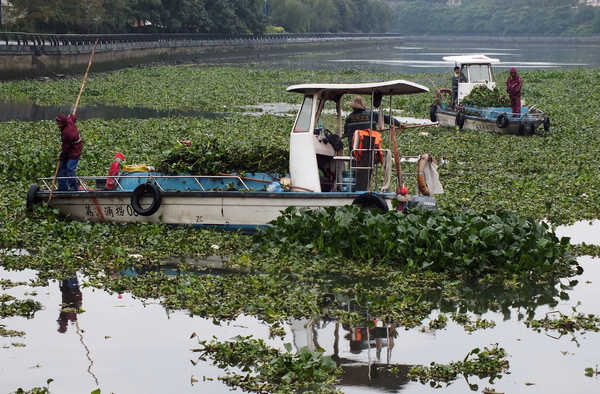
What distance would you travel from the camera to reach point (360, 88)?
631 inches

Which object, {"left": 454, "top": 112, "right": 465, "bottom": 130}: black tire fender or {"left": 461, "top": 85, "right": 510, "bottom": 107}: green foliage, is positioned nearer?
{"left": 454, "top": 112, "right": 465, "bottom": 130}: black tire fender

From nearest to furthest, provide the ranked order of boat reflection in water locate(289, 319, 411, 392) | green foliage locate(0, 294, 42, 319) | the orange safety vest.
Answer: boat reflection in water locate(289, 319, 411, 392) → green foliage locate(0, 294, 42, 319) → the orange safety vest

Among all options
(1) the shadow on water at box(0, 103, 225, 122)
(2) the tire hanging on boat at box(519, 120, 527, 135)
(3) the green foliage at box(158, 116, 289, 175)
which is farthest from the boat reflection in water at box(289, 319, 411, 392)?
(1) the shadow on water at box(0, 103, 225, 122)

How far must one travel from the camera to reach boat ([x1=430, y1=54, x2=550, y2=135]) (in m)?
30.0

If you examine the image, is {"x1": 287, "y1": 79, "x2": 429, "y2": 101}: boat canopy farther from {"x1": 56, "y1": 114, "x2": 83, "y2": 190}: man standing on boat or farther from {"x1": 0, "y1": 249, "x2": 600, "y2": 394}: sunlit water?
{"x1": 0, "y1": 249, "x2": 600, "y2": 394}: sunlit water

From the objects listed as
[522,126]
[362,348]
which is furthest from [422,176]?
[522,126]

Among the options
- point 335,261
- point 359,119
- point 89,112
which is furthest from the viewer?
point 89,112

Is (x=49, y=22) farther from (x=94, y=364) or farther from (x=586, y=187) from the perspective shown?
(x=94, y=364)

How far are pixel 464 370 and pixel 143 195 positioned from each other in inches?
311

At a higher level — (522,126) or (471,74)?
(471,74)

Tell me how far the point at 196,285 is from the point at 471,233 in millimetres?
4188

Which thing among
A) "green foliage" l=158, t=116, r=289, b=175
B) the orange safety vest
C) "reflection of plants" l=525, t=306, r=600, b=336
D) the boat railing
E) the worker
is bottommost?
"reflection of plants" l=525, t=306, r=600, b=336

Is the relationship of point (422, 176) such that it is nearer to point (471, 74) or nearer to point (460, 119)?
point (460, 119)

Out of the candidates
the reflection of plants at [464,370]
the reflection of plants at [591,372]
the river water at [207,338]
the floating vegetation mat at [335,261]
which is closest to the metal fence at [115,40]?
the floating vegetation mat at [335,261]
